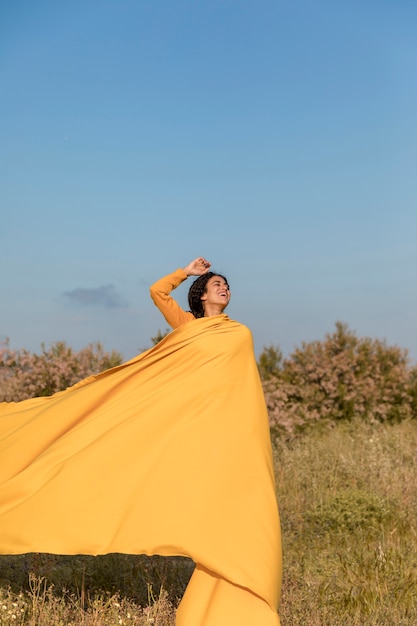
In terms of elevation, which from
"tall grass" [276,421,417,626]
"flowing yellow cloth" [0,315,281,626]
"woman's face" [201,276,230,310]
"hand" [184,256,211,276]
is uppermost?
"hand" [184,256,211,276]

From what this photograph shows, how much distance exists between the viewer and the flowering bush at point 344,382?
13031 mm

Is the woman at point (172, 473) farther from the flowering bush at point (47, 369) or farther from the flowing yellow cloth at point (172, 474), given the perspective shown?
the flowering bush at point (47, 369)

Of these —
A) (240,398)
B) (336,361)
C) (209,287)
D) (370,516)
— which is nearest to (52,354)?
(336,361)

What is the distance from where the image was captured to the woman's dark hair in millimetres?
5602

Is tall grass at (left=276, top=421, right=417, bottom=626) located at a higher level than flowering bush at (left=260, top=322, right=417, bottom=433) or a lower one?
lower

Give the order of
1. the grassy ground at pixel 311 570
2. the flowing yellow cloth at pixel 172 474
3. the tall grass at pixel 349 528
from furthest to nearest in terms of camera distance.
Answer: the tall grass at pixel 349 528, the grassy ground at pixel 311 570, the flowing yellow cloth at pixel 172 474

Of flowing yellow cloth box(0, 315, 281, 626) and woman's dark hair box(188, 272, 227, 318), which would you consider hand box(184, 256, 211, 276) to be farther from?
flowing yellow cloth box(0, 315, 281, 626)

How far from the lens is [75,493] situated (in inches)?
178


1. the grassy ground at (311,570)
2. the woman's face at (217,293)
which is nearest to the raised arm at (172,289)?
the woman's face at (217,293)

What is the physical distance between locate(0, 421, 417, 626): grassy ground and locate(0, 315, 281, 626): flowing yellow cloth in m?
0.63

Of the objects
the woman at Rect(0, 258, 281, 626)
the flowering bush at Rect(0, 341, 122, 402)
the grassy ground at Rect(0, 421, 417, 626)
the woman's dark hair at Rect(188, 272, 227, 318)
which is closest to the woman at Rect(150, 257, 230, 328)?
the woman's dark hair at Rect(188, 272, 227, 318)

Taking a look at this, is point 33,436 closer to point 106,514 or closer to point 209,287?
point 106,514

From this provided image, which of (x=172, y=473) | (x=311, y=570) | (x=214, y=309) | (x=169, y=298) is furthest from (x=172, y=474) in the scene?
(x=311, y=570)

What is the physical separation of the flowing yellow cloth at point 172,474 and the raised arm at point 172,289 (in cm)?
61
